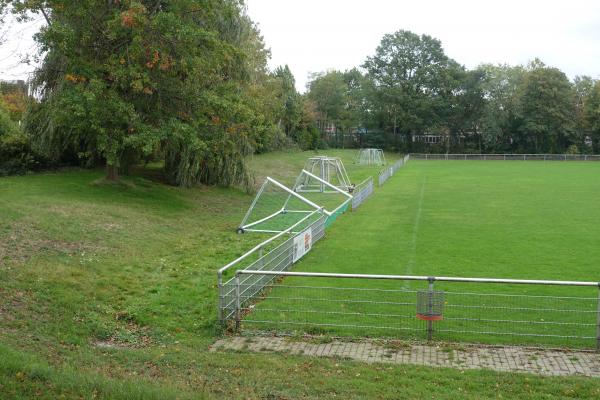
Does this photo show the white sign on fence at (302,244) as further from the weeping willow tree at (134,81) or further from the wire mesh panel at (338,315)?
the weeping willow tree at (134,81)

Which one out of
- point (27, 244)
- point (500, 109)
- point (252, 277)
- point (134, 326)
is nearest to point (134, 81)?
point (27, 244)

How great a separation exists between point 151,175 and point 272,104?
11.1 m

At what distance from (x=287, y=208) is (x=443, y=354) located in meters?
18.1

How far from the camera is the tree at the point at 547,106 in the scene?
261 feet

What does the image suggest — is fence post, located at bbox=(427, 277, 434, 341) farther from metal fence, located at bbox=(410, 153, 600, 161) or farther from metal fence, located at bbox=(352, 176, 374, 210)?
metal fence, located at bbox=(410, 153, 600, 161)

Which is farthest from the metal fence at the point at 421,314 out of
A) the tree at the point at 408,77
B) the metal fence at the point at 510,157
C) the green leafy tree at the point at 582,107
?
the green leafy tree at the point at 582,107

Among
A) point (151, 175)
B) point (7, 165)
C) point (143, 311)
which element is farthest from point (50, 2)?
point (143, 311)

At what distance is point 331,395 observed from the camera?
7.10m

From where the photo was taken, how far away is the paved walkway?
8375mm

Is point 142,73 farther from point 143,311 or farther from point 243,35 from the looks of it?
point 143,311

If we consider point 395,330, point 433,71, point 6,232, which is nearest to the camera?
point 395,330

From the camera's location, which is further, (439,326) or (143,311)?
(143,311)

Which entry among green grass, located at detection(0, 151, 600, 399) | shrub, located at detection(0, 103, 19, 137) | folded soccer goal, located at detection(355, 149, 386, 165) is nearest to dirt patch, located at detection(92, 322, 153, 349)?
green grass, located at detection(0, 151, 600, 399)

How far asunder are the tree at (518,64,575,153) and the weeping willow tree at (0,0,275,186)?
2515 inches
